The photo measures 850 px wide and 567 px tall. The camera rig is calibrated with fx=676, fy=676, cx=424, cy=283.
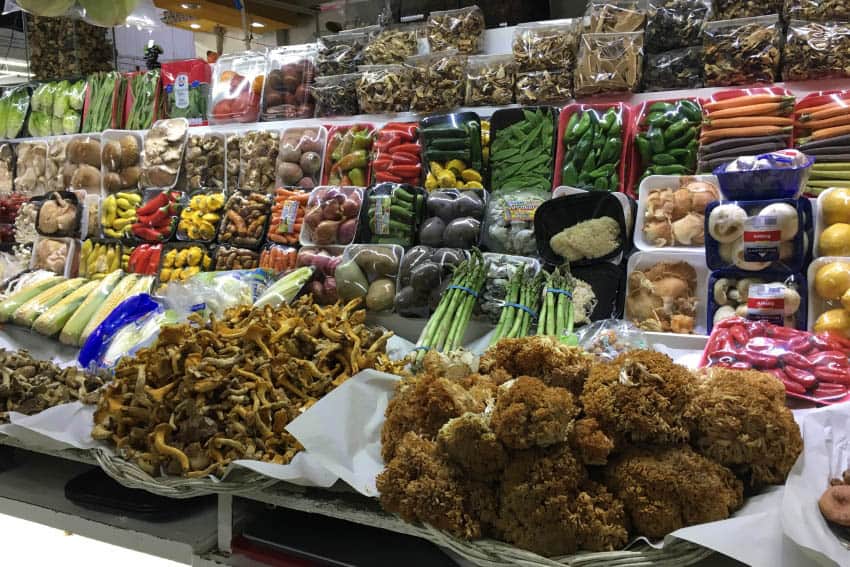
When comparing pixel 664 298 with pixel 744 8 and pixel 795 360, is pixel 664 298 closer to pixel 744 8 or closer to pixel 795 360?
pixel 795 360

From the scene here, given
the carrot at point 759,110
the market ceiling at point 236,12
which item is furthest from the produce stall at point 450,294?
the market ceiling at point 236,12

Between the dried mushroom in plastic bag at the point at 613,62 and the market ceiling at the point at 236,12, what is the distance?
3723 mm

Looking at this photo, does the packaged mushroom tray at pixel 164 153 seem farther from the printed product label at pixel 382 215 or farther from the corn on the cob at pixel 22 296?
the printed product label at pixel 382 215

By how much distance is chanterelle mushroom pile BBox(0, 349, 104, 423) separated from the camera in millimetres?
1989

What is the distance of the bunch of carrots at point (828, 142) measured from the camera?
2.38m

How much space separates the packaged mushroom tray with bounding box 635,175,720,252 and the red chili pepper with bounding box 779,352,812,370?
0.77 meters

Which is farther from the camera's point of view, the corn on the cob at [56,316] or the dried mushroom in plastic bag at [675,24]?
the dried mushroom in plastic bag at [675,24]

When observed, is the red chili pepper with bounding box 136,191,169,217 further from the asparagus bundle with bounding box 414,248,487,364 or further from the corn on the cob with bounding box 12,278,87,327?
the asparagus bundle with bounding box 414,248,487,364

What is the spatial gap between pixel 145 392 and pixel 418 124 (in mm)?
1991

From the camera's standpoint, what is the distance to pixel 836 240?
209cm

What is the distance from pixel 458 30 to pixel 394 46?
358 millimetres

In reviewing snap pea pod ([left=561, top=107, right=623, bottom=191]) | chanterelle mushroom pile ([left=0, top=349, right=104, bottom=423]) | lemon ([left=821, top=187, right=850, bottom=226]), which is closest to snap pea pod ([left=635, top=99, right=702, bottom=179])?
snap pea pod ([left=561, top=107, right=623, bottom=191])

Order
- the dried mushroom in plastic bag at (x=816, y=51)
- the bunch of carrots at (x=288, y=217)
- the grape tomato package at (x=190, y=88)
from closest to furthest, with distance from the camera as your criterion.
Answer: the dried mushroom in plastic bag at (x=816, y=51) → the bunch of carrots at (x=288, y=217) → the grape tomato package at (x=190, y=88)

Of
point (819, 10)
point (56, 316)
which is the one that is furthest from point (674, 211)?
point (56, 316)
